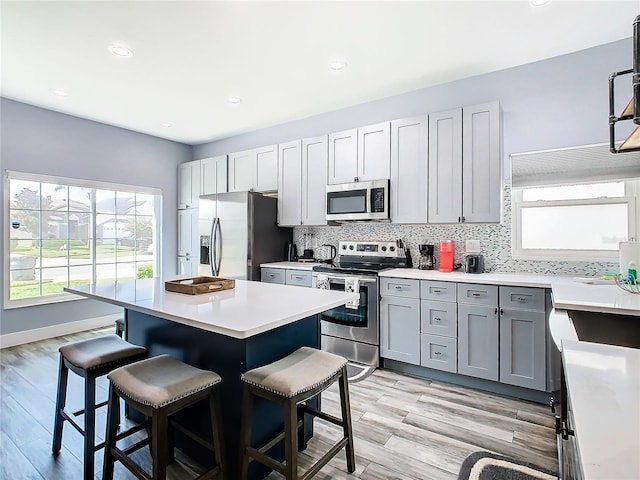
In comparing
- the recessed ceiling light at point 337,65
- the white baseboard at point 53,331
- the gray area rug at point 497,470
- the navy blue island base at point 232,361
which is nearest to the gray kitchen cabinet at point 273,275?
the navy blue island base at point 232,361

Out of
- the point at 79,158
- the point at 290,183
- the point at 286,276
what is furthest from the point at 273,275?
the point at 79,158

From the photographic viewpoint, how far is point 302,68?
10.3ft

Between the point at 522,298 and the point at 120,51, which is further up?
the point at 120,51

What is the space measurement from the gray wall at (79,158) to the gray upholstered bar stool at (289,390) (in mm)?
3961

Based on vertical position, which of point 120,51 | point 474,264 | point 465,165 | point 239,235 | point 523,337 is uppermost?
point 120,51

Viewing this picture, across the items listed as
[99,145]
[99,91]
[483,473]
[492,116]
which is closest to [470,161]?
[492,116]

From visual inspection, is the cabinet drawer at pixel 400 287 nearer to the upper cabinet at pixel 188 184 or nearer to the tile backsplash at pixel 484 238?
the tile backsplash at pixel 484 238

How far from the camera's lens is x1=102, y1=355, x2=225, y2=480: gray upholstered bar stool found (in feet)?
4.57

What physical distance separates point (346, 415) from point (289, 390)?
1.75 ft

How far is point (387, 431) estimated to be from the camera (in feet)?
7.29

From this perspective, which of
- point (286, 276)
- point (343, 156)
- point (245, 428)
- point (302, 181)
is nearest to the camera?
point (245, 428)

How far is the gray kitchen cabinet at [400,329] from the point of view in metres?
3.06

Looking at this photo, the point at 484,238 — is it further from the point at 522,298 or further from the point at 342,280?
the point at 342,280

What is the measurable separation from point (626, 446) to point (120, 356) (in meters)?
2.12
